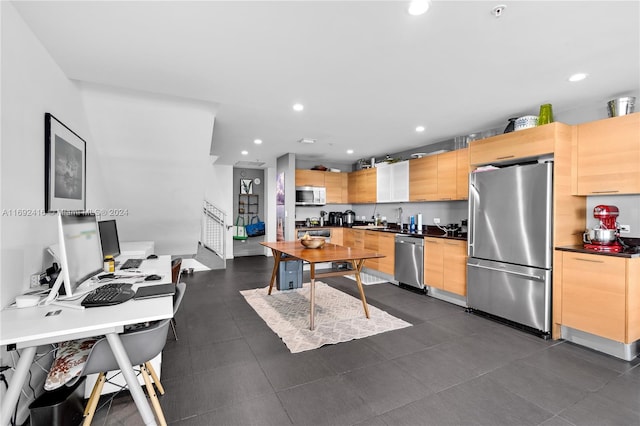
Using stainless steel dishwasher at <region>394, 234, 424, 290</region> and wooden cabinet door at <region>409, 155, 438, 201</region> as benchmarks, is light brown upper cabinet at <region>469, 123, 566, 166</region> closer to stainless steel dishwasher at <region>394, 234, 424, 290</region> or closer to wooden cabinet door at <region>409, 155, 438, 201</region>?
wooden cabinet door at <region>409, 155, 438, 201</region>

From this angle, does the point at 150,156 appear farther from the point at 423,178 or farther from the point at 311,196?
the point at 423,178

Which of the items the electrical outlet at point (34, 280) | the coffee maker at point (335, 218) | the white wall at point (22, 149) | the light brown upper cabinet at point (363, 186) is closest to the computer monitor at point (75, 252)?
the electrical outlet at point (34, 280)

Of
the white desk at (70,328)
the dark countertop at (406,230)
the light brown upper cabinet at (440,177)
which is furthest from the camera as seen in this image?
the light brown upper cabinet at (440,177)

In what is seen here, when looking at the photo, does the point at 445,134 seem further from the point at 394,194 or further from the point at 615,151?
the point at 615,151

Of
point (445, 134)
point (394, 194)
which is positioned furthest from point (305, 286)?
point (445, 134)

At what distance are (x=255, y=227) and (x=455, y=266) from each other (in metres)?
6.05

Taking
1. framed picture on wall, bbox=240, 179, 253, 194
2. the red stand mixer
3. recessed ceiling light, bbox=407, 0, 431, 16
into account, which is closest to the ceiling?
recessed ceiling light, bbox=407, 0, 431, 16

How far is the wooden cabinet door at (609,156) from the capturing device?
2.79 m

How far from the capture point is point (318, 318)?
3.65 meters

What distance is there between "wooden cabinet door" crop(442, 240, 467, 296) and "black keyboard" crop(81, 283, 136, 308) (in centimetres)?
395

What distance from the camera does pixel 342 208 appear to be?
7.66 m

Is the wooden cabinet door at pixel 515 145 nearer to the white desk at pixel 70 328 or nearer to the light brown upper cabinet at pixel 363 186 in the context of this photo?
the light brown upper cabinet at pixel 363 186

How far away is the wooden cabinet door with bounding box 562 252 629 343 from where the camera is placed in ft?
8.83

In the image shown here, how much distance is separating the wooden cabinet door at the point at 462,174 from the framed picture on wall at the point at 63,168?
15.8 feet
